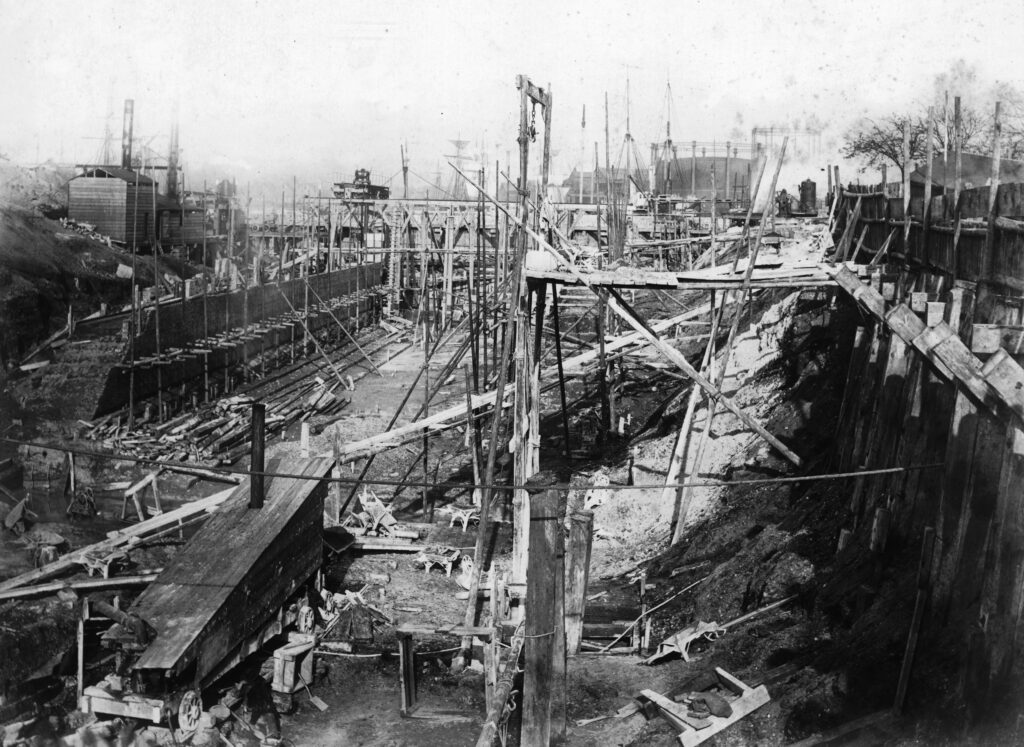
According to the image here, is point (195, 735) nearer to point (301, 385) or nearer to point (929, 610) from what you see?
point (929, 610)

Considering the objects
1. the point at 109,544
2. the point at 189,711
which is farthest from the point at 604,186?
the point at 189,711

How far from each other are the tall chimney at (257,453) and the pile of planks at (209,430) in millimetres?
8470

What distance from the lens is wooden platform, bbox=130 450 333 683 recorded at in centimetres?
997

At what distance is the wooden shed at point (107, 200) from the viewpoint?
139 feet

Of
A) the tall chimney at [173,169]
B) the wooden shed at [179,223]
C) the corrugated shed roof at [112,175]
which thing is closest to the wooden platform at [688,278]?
the corrugated shed roof at [112,175]

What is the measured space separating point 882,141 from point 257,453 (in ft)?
115

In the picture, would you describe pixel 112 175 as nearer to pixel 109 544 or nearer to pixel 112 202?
pixel 112 202

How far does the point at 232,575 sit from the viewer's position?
1098 cm

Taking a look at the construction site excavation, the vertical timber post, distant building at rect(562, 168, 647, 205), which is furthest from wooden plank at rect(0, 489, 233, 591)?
distant building at rect(562, 168, 647, 205)

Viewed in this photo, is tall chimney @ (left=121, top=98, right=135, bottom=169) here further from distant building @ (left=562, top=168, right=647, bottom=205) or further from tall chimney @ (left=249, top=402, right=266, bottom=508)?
tall chimney @ (left=249, top=402, right=266, bottom=508)

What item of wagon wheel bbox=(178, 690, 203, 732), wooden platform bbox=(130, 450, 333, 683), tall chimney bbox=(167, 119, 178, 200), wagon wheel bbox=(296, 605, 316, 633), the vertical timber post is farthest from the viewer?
tall chimney bbox=(167, 119, 178, 200)

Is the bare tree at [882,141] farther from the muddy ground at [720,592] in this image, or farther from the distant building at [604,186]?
the muddy ground at [720,592]

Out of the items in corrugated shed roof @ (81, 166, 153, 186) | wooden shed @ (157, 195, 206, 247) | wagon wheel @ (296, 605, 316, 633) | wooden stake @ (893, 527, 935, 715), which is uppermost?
corrugated shed roof @ (81, 166, 153, 186)

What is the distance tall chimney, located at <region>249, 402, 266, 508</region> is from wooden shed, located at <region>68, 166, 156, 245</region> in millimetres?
32650
